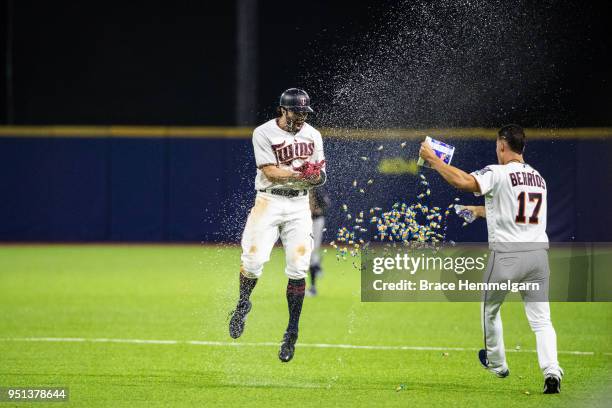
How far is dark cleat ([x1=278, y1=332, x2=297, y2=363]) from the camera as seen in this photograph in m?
8.26

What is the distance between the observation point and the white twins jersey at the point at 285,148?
27.7 feet

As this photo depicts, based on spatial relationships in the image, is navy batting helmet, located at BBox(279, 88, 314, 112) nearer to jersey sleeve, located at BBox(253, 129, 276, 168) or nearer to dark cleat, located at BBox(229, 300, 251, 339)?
jersey sleeve, located at BBox(253, 129, 276, 168)

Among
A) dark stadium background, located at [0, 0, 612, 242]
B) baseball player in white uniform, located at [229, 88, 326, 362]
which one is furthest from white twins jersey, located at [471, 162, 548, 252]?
dark stadium background, located at [0, 0, 612, 242]

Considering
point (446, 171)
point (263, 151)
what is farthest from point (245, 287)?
point (446, 171)

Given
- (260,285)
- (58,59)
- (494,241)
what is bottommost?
(260,285)

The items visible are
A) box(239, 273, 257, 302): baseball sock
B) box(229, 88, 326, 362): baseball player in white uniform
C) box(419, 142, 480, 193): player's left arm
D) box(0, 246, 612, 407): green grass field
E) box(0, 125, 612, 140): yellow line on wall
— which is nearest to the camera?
box(419, 142, 480, 193): player's left arm

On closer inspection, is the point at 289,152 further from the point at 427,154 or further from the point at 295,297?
the point at 427,154

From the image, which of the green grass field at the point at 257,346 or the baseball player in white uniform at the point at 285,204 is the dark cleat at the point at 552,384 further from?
the baseball player in white uniform at the point at 285,204

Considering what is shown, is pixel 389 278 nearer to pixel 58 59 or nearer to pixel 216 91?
pixel 216 91

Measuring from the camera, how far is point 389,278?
8.96m

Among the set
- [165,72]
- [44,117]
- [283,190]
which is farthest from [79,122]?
[283,190]

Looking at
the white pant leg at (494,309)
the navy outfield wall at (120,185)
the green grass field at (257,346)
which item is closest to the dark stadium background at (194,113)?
the navy outfield wall at (120,185)

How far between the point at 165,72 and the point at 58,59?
9.53 ft

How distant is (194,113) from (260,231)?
1705 centimetres
